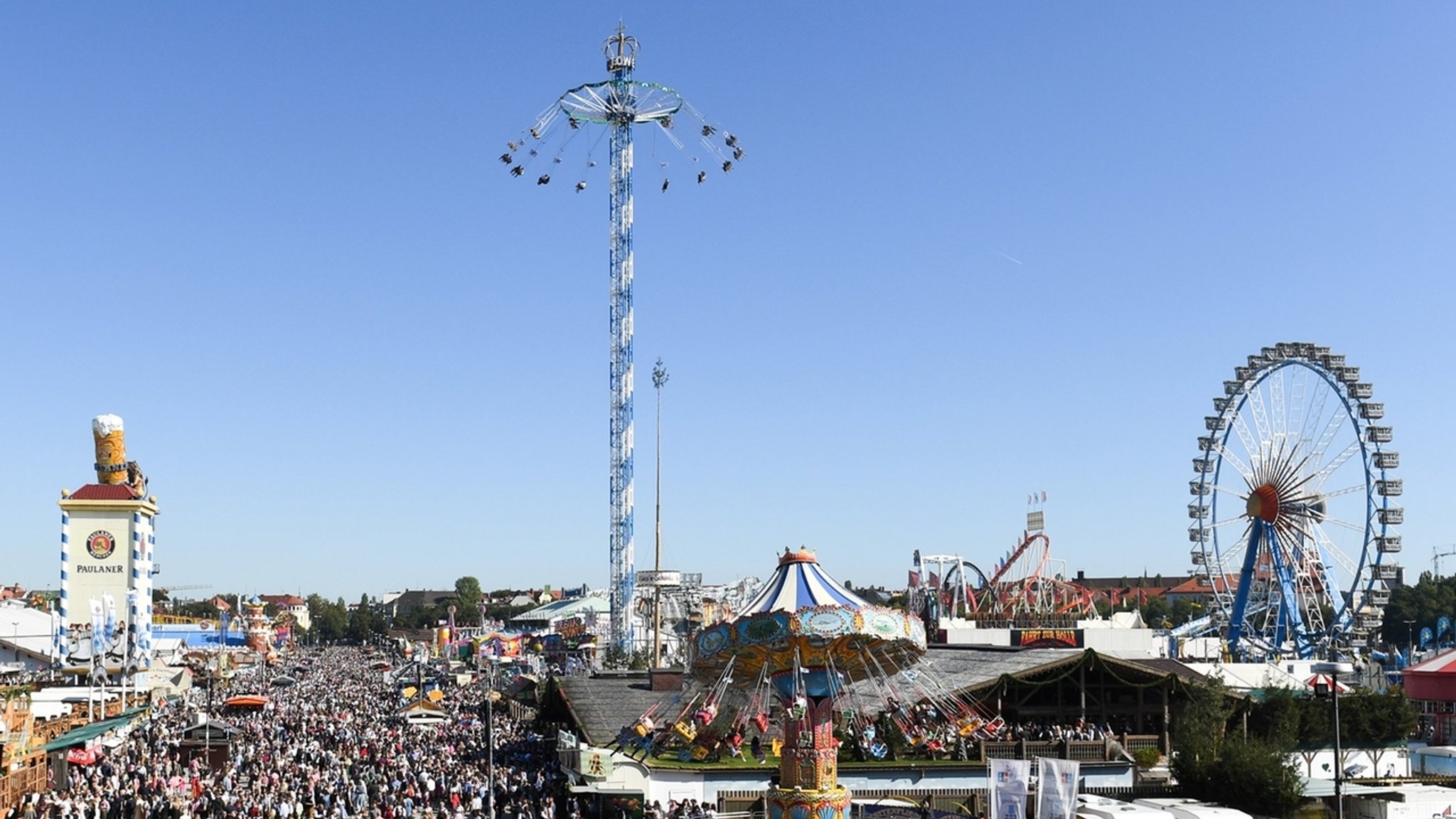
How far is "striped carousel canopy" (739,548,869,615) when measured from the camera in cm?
2970

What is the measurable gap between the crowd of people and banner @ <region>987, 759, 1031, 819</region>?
35.6 feet

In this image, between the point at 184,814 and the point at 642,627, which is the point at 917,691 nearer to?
the point at 184,814

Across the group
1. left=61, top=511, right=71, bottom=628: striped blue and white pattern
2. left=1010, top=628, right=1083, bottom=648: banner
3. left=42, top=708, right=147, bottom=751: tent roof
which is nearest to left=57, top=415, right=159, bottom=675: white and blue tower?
left=61, top=511, right=71, bottom=628: striped blue and white pattern

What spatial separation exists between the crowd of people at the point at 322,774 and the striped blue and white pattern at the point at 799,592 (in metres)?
6.08

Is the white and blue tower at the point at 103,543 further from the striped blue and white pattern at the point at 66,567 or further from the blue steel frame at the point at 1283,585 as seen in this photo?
the blue steel frame at the point at 1283,585

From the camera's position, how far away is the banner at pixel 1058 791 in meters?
21.2

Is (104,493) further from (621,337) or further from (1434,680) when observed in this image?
(1434,680)

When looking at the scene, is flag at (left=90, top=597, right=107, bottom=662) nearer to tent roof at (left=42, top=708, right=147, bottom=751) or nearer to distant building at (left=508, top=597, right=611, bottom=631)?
tent roof at (left=42, top=708, right=147, bottom=751)

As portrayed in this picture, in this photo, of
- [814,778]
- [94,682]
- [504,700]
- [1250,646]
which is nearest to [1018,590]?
[1250,646]

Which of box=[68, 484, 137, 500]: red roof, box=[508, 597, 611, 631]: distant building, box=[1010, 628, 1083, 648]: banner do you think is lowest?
box=[508, 597, 611, 631]: distant building

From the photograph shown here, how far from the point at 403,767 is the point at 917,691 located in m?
13.3

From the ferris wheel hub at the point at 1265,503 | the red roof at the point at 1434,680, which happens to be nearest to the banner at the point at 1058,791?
the red roof at the point at 1434,680

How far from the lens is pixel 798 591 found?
3027 cm

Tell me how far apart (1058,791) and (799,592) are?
9.68 m
